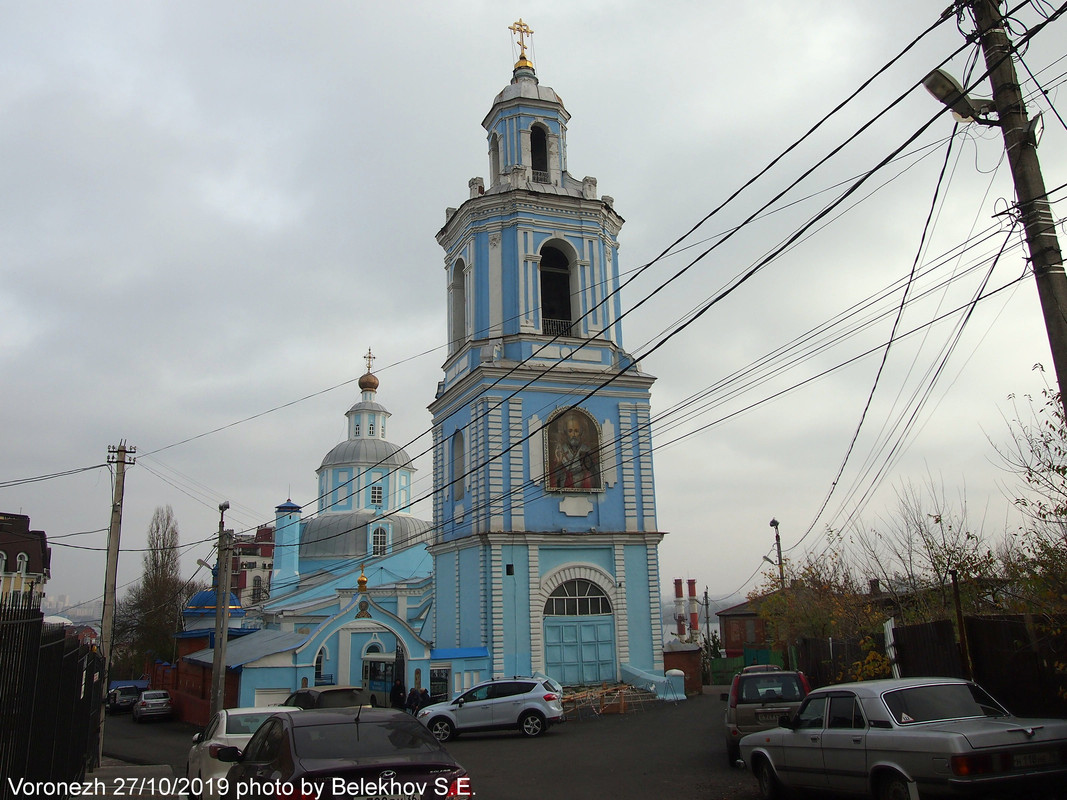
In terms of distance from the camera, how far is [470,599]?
28297 mm

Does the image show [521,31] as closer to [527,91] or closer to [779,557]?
[527,91]

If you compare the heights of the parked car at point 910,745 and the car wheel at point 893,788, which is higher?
the parked car at point 910,745

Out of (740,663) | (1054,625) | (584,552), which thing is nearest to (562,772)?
(1054,625)

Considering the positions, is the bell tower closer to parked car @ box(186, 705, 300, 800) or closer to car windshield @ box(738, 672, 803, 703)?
car windshield @ box(738, 672, 803, 703)

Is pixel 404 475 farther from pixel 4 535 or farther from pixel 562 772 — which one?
pixel 562 772

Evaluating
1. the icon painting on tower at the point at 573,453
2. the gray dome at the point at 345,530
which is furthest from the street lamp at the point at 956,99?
the gray dome at the point at 345,530

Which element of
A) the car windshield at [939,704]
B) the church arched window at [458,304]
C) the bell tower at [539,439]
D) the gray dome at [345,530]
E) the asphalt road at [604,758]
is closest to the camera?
the car windshield at [939,704]

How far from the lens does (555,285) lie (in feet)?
107

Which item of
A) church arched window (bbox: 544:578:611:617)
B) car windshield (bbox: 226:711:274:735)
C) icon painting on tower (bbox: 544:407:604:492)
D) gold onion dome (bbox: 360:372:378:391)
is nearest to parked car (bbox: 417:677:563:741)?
church arched window (bbox: 544:578:611:617)

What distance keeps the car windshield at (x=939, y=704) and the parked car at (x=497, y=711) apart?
40.5 feet

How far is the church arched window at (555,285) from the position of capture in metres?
32.0

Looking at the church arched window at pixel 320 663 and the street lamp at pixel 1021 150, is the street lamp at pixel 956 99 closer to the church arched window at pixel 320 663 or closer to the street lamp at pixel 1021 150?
the street lamp at pixel 1021 150

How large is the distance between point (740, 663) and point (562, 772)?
29.8 meters

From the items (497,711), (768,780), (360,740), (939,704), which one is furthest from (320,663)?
(939,704)
